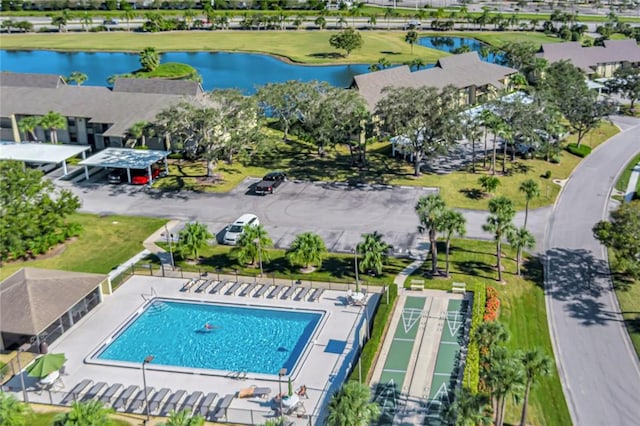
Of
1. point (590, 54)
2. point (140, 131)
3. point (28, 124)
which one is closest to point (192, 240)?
point (140, 131)

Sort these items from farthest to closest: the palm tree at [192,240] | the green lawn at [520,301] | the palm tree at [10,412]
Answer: the palm tree at [192,240] < the green lawn at [520,301] < the palm tree at [10,412]

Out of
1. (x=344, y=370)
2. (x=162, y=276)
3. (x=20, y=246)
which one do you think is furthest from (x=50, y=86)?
(x=344, y=370)

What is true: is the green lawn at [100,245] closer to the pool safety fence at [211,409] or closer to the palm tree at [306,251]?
the palm tree at [306,251]

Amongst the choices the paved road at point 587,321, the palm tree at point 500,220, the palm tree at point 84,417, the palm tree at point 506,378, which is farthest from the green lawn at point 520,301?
the palm tree at point 84,417

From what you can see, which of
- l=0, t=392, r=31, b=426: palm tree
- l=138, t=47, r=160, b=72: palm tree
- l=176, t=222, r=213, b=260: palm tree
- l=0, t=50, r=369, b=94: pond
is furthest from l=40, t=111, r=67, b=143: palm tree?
l=138, t=47, r=160, b=72: palm tree

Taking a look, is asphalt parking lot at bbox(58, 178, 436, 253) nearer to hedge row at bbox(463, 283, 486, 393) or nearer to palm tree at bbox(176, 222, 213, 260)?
palm tree at bbox(176, 222, 213, 260)

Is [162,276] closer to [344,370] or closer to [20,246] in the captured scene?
[20,246]
